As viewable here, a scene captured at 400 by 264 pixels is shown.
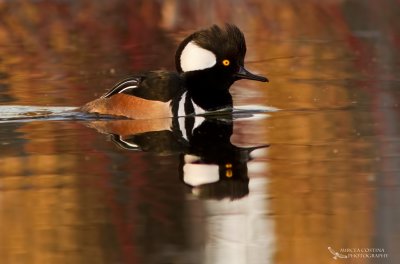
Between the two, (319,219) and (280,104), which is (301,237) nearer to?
Result: (319,219)

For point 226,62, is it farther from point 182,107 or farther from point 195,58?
point 182,107

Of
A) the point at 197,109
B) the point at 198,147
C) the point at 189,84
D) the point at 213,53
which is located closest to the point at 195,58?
the point at 213,53

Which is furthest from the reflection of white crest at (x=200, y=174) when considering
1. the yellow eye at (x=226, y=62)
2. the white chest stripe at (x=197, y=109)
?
the yellow eye at (x=226, y=62)

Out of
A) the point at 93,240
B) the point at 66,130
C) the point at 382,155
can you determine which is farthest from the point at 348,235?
the point at 66,130

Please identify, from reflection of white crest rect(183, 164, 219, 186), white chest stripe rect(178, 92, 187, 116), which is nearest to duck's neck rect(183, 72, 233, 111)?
white chest stripe rect(178, 92, 187, 116)

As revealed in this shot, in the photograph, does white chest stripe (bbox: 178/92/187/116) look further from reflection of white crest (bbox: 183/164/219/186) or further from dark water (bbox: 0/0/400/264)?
reflection of white crest (bbox: 183/164/219/186)

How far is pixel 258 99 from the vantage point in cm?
1366

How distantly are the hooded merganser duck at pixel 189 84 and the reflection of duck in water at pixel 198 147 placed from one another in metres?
0.16

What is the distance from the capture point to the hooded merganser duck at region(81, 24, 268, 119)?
1242cm

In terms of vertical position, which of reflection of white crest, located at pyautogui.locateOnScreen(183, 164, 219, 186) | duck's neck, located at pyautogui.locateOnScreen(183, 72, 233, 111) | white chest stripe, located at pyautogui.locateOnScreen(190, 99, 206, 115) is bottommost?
reflection of white crest, located at pyautogui.locateOnScreen(183, 164, 219, 186)

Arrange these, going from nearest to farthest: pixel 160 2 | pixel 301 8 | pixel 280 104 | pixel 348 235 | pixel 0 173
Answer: pixel 348 235 → pixel 0 173 → pixel 280 104 → pixel 301 8 → pixel 160 2

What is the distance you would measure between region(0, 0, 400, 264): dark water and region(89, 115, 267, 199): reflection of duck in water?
2 cm

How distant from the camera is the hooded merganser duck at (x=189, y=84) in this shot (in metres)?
12.4

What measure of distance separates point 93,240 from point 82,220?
1.80 ft
